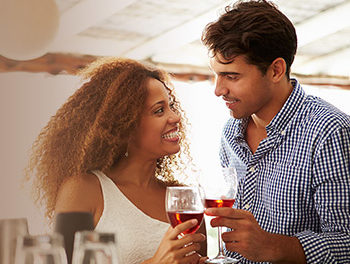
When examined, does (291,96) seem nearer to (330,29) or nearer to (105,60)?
(105,60)

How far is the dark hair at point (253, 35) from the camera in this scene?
1.86 m

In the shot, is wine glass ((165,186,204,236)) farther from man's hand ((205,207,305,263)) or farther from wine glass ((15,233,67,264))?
wine glass ((15,233,67,264))

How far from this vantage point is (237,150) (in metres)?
2.04

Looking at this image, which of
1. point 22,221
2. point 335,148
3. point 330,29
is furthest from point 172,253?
point 330,29

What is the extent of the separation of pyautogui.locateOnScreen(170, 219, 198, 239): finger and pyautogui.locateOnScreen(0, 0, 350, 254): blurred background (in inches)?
8.3

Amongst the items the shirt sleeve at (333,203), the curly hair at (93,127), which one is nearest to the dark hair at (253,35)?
the curly hair at (93,127)

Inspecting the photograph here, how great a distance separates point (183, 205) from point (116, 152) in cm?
55

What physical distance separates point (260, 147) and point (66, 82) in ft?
2.84

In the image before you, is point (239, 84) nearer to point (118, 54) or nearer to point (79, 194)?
point (79, 194)

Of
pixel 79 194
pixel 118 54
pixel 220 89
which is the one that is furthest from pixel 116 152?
pixel 118 54

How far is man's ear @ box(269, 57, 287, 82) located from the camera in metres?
1.95

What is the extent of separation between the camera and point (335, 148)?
1.70 metres

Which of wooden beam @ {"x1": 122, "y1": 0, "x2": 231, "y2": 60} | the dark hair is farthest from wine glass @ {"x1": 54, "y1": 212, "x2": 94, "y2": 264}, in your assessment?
wooden beam @ {"x1": 122, "y1": 0, "x2": 231, "y2": 60}

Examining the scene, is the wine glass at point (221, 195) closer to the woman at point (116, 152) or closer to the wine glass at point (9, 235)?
the woman at point (116, 152)
